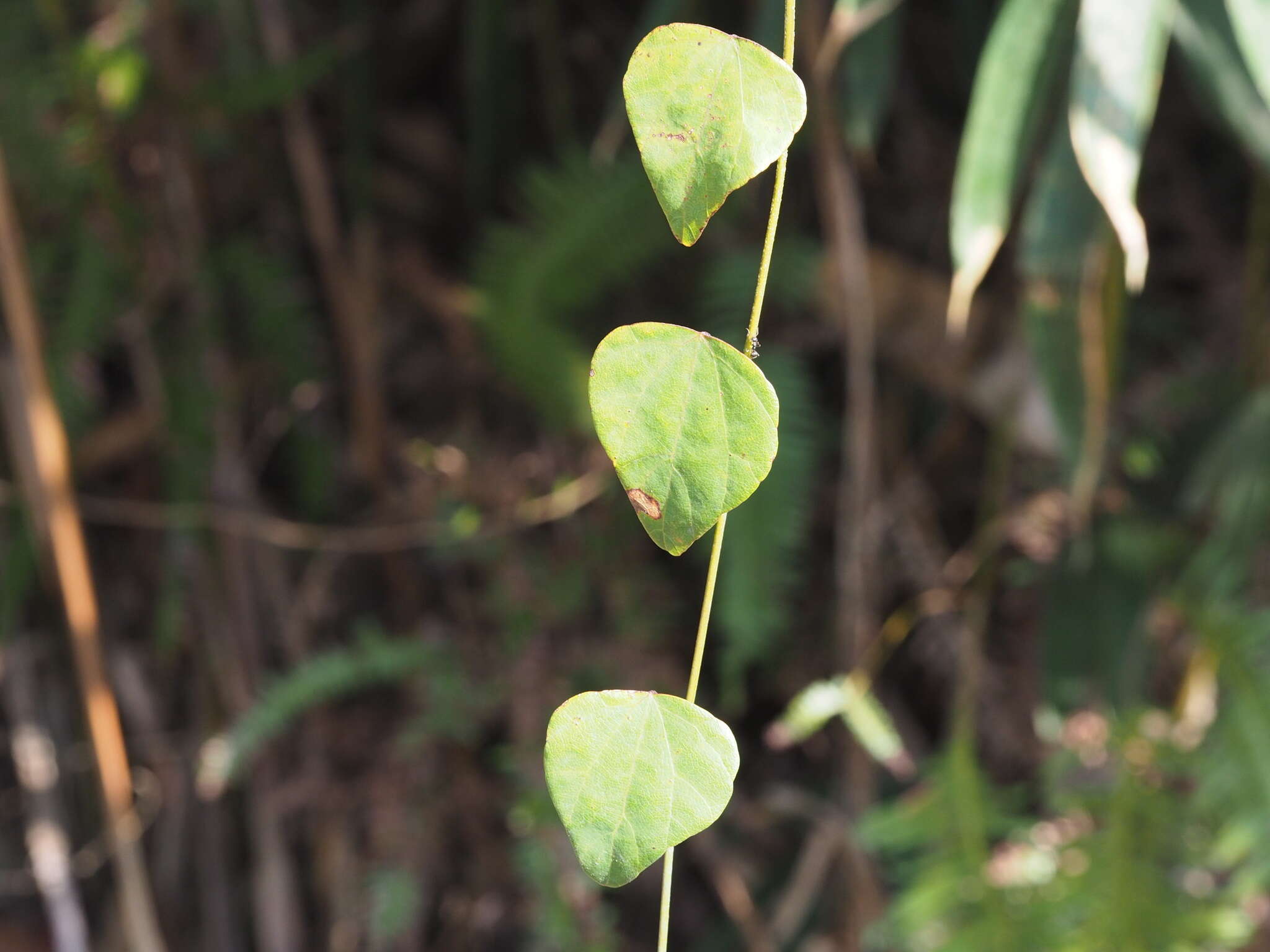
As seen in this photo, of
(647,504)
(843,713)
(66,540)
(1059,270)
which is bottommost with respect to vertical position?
(843,713)

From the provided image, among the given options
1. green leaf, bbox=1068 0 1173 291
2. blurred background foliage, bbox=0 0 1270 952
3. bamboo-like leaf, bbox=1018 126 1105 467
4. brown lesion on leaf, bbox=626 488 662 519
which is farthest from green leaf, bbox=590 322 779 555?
blurred background foliage, bbox=0 0 1270 952

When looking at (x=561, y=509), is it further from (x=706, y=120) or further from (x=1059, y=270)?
(x=706, y=120)

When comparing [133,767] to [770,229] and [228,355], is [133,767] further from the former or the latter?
[770,229]

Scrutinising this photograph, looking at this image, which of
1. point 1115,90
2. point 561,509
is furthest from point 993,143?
A: point 561,509

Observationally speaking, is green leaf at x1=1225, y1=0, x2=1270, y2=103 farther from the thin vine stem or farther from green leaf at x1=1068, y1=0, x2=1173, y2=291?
the thin vine stem

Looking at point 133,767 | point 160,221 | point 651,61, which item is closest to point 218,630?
point 133,767

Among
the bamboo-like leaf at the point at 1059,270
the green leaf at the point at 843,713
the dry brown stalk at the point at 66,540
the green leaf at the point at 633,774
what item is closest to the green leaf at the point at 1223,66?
the bamboo-like leaf at the point at 1059,270
